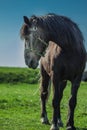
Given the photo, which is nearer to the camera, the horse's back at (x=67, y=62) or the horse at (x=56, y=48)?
the horse at (x=56, y=48)

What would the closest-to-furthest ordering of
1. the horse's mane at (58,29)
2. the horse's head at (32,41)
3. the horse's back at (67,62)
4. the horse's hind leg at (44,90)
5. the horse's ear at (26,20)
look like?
the horse's head at (32,41)
the horse's ear at (26,20)
the horse's mane at (58,29)
the horse's back at (67,62)
the horse's hind leg at (44,90)

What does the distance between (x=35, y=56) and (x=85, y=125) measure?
3632mm

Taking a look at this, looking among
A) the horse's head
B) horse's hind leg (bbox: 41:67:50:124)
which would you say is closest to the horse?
the horse's head

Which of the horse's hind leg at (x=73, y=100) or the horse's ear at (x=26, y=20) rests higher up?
the horse's ear at (x=26, y=20)

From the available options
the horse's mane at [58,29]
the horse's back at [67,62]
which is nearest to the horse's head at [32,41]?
the horse's mane at [58,29]

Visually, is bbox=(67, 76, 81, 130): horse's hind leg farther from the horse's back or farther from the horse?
the horse's back

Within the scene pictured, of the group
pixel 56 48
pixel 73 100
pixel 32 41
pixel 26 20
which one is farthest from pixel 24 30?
pixel 73 100

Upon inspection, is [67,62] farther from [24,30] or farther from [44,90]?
[44,90]

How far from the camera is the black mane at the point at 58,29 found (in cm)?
1360

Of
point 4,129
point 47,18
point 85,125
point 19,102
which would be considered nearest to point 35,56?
point 47,18

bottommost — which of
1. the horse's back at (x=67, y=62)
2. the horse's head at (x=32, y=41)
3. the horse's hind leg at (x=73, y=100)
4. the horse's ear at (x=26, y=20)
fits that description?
the horse's hind leg at (x=73, y=100)

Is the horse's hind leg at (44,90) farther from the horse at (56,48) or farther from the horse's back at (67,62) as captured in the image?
the horse's back at (67,62)

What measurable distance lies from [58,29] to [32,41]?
908 mm

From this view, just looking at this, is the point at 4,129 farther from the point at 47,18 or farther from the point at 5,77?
the point at 5,77
